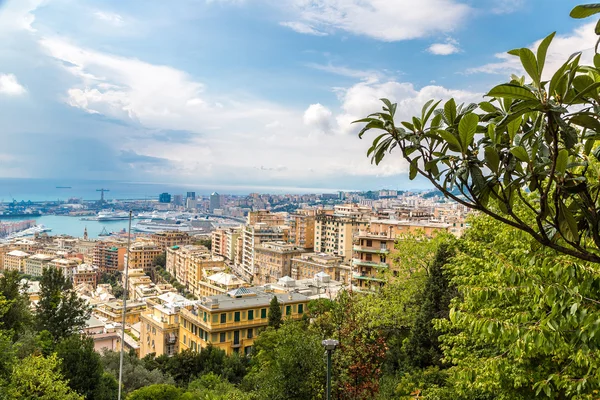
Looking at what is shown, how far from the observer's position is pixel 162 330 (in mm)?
21031

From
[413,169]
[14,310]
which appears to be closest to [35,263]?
[14,310]

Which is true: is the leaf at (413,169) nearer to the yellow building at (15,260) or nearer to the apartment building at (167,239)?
the yellow building at (15,260)

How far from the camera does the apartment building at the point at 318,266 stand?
133 feet

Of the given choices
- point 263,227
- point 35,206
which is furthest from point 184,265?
point 35,206

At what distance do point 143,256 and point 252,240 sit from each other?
17823 millimetres

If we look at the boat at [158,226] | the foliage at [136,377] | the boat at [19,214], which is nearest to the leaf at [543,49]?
the foliage at [136,377]

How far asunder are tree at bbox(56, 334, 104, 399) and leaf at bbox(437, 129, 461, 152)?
35.1 ft

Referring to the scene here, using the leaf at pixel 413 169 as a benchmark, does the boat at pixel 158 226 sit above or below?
below

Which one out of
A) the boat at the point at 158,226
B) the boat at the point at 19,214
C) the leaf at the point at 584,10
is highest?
the leaf at the point at 584,10

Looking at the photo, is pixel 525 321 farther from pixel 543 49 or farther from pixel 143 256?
pixel 143 256

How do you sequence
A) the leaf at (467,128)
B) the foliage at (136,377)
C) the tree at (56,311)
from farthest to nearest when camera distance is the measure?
the tree at (56,311) → the foliage at (136,377) → the leaf at (467,128)

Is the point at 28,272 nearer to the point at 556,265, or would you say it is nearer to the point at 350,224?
the point at 350,224

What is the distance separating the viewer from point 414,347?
9695mm

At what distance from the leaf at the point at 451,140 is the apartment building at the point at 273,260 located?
44.9 metres
